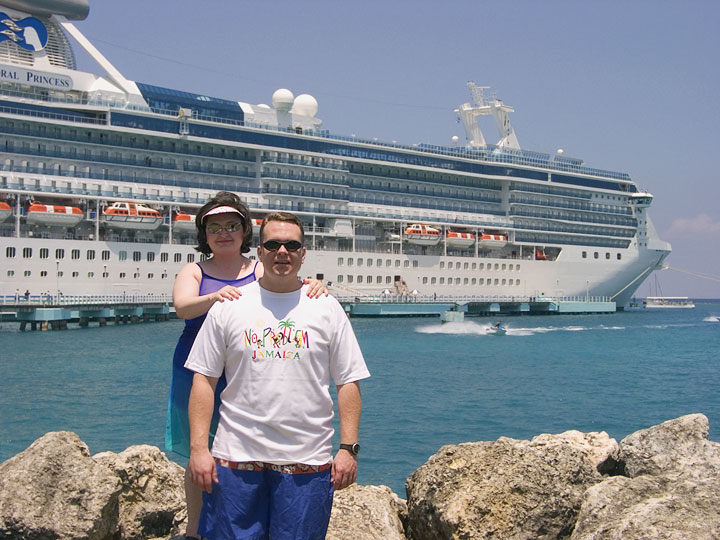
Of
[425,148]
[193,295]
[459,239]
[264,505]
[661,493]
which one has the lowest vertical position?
[661,493]

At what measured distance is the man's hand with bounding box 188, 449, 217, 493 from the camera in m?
3.56

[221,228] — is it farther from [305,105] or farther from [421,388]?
[305,105]

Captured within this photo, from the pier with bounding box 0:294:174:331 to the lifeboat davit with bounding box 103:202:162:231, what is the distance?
3.71 meters

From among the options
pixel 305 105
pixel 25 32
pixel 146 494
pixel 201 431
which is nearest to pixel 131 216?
pixel 25 32

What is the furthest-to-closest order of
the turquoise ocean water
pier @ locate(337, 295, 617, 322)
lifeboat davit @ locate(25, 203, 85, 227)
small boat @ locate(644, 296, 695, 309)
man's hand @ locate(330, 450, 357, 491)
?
small boat @ locate(644, 296, 695, 309)
pier @ locate(337, 295, 617, 322)
lifeboat davit @ locate(25, 203, 85, 227)
the turquoise ocean water
man's hand @ locate(330, 450, 357, 491)

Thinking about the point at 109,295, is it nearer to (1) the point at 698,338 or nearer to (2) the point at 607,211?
(1) the point at 698,338

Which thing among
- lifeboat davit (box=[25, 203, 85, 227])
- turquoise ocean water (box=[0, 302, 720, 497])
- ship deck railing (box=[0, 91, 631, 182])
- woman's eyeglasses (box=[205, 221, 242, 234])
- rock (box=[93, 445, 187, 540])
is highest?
ship deck railing (box=[0, 91, 631, 182])

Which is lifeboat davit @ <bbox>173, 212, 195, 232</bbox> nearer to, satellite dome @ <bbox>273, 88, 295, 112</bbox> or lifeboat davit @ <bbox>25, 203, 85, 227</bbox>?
lifeboat davit @ <bbox>25, 203, 85, 227</bbox>

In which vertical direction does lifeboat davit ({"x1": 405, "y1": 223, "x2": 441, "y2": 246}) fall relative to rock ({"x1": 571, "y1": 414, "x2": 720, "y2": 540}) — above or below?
above

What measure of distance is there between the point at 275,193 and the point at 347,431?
4297 centimetres

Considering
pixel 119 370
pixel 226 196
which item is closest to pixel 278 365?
pixel 226 196

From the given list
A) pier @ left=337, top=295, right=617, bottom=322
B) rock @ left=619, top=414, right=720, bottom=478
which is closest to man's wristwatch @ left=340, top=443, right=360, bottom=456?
rock @ left=619, top=414, right=720, bottom=478

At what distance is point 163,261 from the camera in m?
39.6

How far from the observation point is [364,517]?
5422 mm
